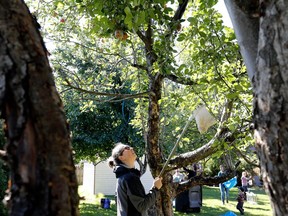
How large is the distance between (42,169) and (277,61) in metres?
0.92

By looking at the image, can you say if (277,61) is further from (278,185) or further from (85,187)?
(85,187)

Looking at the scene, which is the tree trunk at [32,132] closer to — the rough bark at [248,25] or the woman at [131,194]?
the rough bark at [248,25]

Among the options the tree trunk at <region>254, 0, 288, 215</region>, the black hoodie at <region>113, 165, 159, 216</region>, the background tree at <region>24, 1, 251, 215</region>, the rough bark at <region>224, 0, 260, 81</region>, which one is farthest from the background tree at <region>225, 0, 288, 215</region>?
the black hoodie at <region>113, 165, 159, 216</region>

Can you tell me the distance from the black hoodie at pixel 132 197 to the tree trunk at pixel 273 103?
213 centimetres

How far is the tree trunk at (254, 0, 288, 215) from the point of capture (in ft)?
3.95

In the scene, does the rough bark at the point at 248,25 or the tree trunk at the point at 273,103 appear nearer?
the tree trunk at the point at 273,103

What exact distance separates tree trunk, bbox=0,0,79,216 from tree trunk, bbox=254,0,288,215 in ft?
2.37

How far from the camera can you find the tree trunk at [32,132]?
1.16 m

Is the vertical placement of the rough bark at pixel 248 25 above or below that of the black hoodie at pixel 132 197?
above

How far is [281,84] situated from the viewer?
1207 millimetres

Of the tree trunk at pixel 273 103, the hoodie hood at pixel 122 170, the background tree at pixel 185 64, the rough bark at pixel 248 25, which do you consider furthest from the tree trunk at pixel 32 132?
the hoodie hood at pixel 122 170

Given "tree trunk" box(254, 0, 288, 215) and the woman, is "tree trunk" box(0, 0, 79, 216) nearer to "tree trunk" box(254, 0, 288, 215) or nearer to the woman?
"tree trunk" box(254, 0, 288, 215)

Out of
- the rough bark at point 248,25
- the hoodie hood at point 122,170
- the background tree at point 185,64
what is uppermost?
the background tree at point 185,64

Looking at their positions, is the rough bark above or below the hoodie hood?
above
